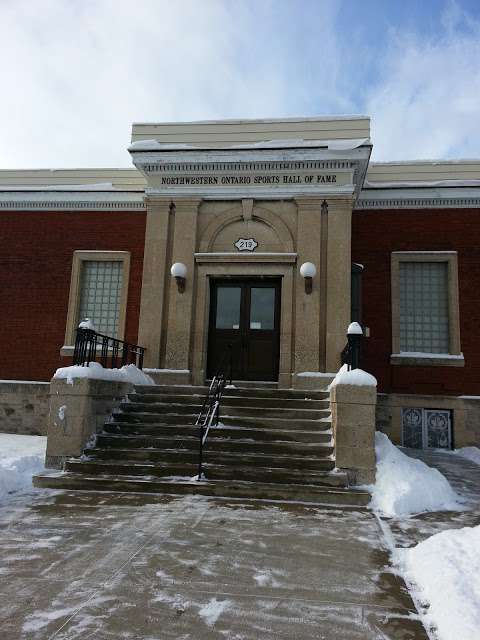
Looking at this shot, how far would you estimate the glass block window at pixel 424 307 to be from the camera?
1311 cm

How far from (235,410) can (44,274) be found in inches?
307

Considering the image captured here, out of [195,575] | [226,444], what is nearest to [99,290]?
[226,444]

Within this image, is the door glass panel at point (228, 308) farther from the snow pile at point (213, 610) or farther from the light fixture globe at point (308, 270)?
the snow pile at point (213, 610)

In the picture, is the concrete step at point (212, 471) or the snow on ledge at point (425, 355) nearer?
the concrete step at point (212, 471)

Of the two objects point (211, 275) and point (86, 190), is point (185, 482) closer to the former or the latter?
point (211, 275)

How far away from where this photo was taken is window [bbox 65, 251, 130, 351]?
14000mm

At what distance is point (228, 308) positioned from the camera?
12250 mm

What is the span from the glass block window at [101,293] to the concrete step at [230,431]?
532 centimetres

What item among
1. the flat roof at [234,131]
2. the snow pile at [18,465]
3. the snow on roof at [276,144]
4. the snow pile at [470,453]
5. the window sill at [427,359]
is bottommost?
the snow pile at [18,465]

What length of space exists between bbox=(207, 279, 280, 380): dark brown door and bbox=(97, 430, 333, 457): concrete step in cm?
338

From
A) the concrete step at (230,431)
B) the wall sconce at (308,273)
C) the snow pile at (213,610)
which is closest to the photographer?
the snow pile at (213,610)

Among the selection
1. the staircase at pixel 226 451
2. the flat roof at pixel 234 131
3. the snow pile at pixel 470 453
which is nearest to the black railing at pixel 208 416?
the staircase at pixel 226 451

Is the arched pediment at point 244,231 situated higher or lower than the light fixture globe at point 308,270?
higher

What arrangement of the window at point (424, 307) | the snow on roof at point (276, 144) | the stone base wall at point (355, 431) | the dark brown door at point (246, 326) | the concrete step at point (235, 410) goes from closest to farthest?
1. the stone base wall at point (355, 431)
2. the concrete step at point (235, 410)
3. the snow on roof at point (276, 144)
4. the dark brown door at point (246, 326)
5. the window at point (424, 307)
